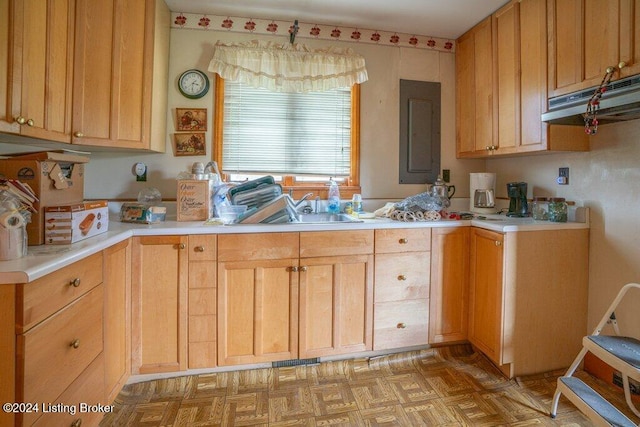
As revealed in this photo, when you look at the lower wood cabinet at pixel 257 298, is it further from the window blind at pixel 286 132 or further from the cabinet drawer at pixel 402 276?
the window blind at pixel 286 132

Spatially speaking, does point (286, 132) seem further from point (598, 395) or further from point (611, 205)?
point (598, 395)

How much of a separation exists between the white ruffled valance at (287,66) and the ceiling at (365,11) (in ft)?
0.68

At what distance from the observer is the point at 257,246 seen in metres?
1.87

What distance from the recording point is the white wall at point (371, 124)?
2.27 m

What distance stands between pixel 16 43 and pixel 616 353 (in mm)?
2896

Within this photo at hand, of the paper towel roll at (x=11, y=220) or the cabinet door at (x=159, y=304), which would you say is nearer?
the paper towel roll at (x=11, y=220)

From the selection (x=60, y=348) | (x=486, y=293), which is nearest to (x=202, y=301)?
(x=60, y=348)

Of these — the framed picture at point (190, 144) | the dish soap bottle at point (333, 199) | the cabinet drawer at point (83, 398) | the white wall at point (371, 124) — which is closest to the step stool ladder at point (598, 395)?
the white wall at point (371, 124)

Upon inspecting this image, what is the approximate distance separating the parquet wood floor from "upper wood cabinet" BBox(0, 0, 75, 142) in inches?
57.2

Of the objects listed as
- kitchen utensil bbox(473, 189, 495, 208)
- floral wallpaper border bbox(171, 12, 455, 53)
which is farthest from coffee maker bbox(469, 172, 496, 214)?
floral wallpaper border bbox(171, 12, 455, 53)

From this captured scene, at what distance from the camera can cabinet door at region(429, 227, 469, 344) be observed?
2.15 meters

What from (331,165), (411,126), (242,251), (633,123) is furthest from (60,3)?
(633,123)

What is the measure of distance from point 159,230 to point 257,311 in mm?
715

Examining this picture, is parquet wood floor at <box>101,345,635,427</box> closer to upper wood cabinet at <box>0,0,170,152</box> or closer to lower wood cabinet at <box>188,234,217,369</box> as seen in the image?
lower wood cabinet at <box>188,234,217,369</box>
